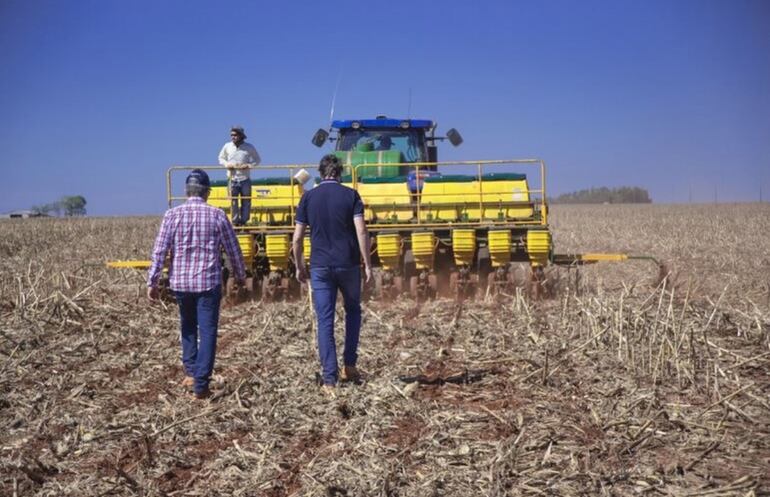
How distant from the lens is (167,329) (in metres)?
9.25

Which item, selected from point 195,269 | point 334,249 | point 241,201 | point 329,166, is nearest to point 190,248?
point 195,269

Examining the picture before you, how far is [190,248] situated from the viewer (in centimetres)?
625

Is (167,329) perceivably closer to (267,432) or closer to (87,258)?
(267,432)

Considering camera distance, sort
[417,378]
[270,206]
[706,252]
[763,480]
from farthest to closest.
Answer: [706,252] < [270,206] < [417,378] < [763,480]

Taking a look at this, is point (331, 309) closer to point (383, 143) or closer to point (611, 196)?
point (383, 143)

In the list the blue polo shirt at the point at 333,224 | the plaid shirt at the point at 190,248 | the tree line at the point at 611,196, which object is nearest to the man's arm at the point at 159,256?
the plaid shirt at the point at 190,248

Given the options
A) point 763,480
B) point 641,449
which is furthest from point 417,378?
point 763,480

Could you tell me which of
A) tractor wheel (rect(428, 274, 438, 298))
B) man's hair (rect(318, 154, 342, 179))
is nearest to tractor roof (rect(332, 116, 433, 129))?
tractor wheel (rect(428, 274, 438, 298))

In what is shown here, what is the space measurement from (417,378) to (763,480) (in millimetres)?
3088

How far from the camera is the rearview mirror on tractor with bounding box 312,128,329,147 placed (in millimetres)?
13945

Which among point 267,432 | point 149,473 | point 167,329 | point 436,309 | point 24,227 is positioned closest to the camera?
point 149,473

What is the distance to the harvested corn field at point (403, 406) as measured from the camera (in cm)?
430

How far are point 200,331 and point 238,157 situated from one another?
634cm

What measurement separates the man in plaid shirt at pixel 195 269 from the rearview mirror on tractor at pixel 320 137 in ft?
25.2
